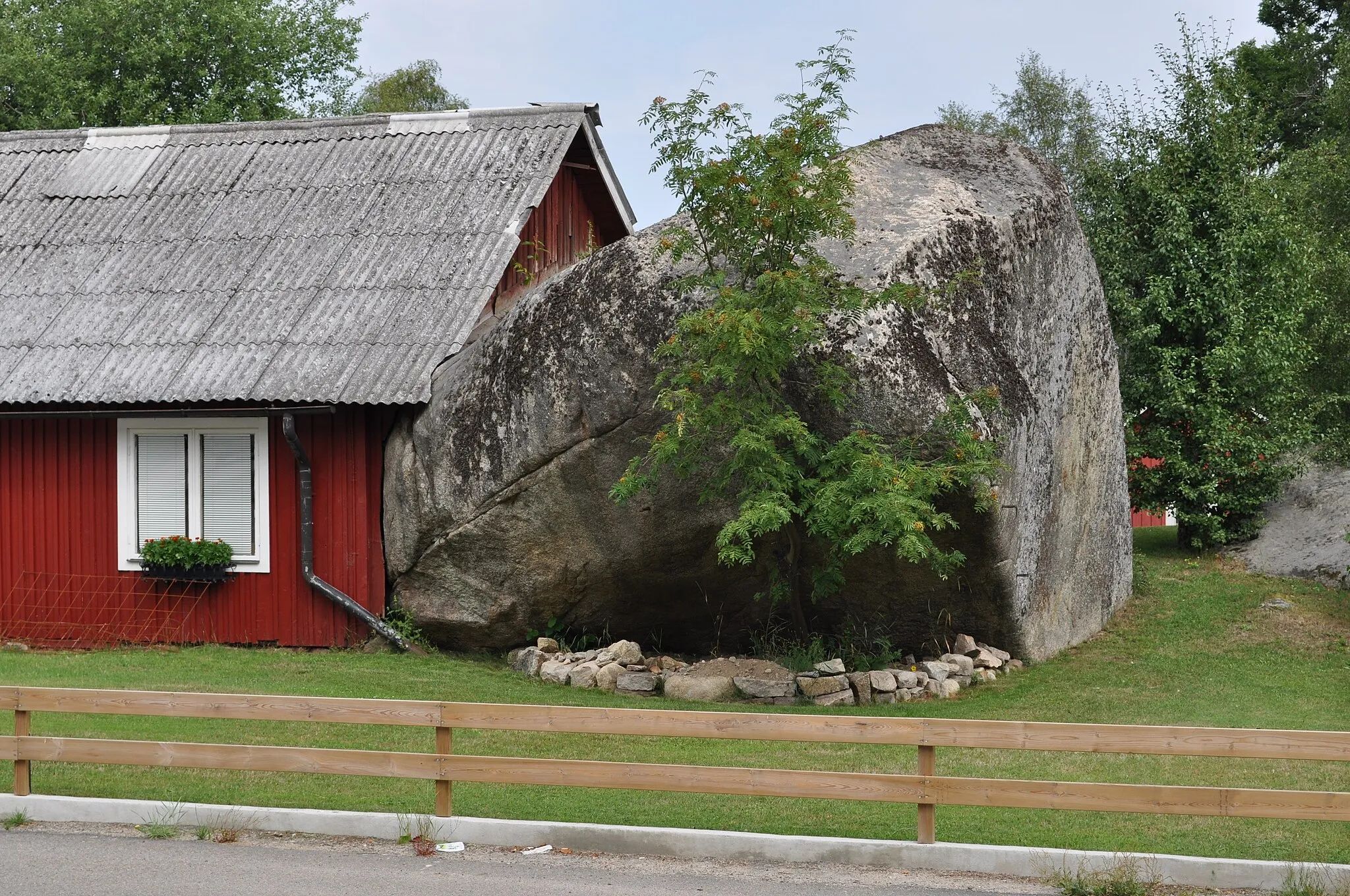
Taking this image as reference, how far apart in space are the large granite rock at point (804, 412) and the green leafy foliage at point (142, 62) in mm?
20497

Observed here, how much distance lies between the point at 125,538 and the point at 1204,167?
14.0m

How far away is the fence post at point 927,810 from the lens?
277 inches

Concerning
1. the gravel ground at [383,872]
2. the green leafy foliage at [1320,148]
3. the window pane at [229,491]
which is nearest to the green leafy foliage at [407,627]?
the window pane at [229,491]

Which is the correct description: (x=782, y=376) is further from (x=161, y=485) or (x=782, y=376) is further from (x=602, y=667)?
(x=161, y=485)

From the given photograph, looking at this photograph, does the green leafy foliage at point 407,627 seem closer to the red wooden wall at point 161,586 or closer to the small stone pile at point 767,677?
the red wooden wall at point 161,586

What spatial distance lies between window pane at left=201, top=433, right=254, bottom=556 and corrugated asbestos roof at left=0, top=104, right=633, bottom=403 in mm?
819

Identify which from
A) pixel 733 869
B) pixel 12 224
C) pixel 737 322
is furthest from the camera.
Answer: pixel 12 224

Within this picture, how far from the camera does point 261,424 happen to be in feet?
47.4

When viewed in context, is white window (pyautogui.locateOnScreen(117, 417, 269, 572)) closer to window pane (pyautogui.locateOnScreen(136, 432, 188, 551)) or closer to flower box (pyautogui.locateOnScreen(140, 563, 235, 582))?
window pane (pyautogui.locateOnScreen(136, 432, 188, 551))

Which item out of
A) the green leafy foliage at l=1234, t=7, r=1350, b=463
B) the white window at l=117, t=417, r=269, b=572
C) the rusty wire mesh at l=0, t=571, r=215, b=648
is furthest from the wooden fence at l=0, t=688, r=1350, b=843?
the green leafy foliage at l=1234, t=7, r=1350, b=463

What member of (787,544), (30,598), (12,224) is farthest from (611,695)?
(12,224)

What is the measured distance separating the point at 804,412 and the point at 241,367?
6.27 m

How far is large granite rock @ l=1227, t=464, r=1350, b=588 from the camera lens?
15938mm

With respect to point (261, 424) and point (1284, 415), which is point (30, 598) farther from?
point (1284, 415)
